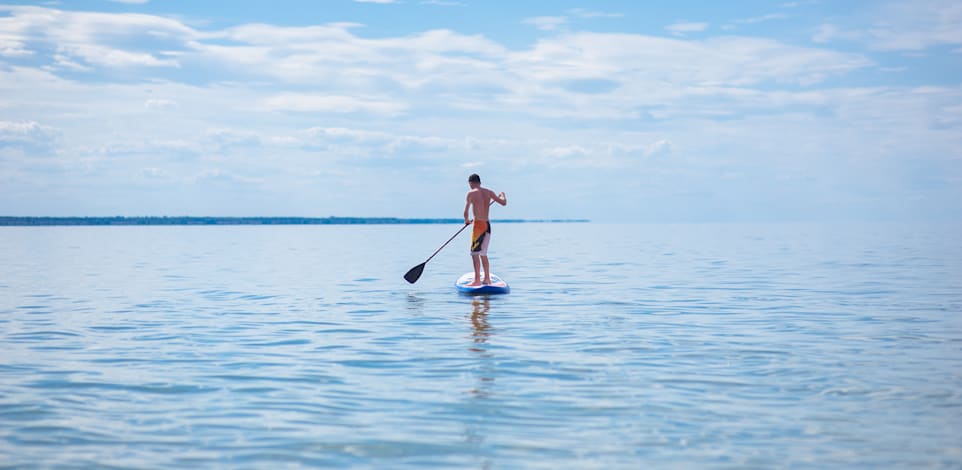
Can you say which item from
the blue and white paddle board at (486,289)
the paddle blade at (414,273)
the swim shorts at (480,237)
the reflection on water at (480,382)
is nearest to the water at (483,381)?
the reflection on water at (480,382)

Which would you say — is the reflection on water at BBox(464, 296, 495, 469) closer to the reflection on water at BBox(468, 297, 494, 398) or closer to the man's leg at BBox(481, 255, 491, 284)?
the reflection on water at BBox(468, 297, 494, 398)

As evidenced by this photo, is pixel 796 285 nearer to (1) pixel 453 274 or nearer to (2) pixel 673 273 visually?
(2) pixel 673 273

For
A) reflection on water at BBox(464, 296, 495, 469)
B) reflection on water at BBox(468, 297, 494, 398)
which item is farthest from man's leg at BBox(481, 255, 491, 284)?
reflection on water at BBox(464, 296, 495, 469)

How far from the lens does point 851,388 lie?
923 centimetres

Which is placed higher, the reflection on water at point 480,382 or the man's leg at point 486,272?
the man's leg at point 486,272

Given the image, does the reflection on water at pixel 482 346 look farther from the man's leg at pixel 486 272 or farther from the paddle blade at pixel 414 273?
the paddle blade at pixel 414 273

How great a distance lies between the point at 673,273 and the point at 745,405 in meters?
21.4

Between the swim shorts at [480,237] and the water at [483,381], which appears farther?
the swim shorts at [480,237]

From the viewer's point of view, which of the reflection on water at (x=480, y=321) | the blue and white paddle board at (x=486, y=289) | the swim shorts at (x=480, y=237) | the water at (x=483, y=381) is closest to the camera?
the water at (x=483, y=381)

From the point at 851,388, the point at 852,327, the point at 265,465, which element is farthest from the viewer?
the point at 852,327

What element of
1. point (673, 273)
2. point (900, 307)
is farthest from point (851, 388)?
point (673, 273)

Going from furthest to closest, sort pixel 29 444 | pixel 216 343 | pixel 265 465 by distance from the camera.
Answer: pixel 216 343
pixel 29 444
pixel 265 465

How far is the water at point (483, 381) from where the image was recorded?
275 inches

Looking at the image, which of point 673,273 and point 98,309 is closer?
point 98,309
